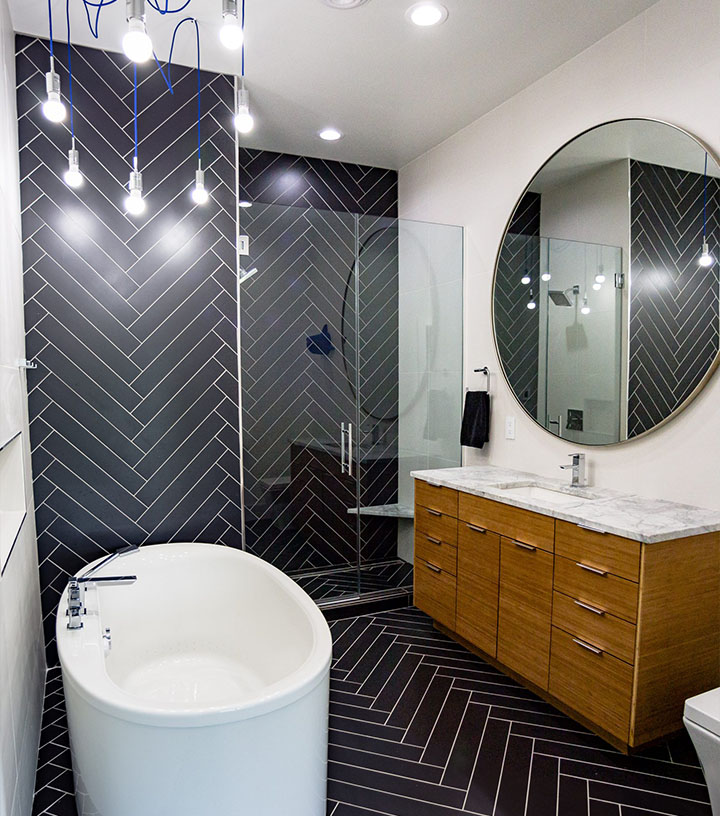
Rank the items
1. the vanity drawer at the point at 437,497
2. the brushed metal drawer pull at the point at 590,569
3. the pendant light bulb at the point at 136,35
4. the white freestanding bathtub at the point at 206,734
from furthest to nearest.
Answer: the vanity drawer at the point at 437,497 → the brushed metal drawer pull at the point at 590,569 → the white freestanding bathtub at the point at 206,734 → the pendant light bulb at the point at 136,35

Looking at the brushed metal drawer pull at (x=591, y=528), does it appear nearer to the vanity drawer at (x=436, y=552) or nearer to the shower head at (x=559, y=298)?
the vanity drawer at (x=436, y=552)

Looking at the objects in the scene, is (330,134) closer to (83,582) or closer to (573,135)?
(573,135)

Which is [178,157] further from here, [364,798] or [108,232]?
[364,798]

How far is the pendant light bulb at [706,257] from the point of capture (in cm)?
218

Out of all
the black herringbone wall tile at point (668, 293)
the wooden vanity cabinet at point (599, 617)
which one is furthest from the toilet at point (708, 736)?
the black herringbone wall tile at point (668, 293)

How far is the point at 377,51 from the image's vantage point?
8.89 feet

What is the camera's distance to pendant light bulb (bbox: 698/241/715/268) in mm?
2182

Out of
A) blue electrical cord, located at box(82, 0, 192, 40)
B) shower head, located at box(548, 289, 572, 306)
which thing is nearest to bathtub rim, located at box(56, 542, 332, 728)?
shower head, located at box(548, 289, 572, 306)

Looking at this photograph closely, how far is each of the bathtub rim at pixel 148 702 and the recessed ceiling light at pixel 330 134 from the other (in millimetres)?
2842

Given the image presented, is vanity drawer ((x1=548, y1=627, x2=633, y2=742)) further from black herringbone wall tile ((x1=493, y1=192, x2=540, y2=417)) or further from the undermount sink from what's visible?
black herringbone wall tile ((x1=493, y1=192, x2=540, y2=417))

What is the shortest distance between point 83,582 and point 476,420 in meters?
2.17

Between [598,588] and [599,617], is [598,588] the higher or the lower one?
the higher one

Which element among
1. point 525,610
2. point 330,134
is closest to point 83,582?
point 525,610

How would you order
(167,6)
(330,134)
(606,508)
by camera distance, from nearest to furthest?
Result: (606,508) → (167,6) → (330,134)
